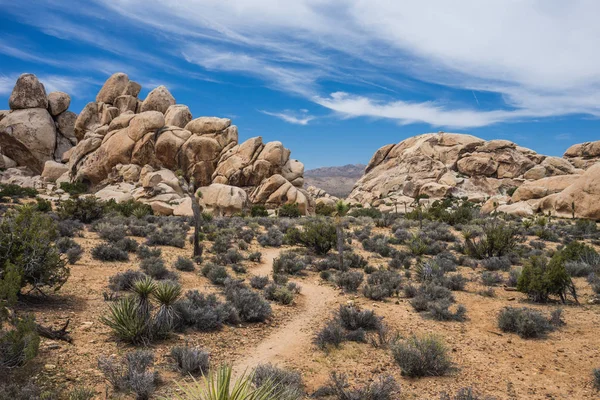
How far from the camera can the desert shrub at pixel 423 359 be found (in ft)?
23.0

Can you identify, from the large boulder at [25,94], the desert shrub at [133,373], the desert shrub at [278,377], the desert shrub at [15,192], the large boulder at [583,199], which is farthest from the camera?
the large boulder at [25,94]

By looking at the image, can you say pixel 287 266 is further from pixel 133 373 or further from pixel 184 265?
pixel 133 373

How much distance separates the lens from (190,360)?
261 inches

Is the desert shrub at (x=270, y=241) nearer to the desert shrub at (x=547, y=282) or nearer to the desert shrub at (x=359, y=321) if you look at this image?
the desert shrub at (x=359, y=321)

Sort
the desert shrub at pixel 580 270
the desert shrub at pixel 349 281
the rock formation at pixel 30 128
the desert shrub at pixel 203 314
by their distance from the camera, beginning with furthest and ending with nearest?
the rock formation at pixel 30 128, the desert shrub at pixel 580 270, the desert shrub at pixel 349 281, the desert shrub at pixel 203 314

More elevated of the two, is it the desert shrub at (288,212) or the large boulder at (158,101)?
the large boulder at (158,101)

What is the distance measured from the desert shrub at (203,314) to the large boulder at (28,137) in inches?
2573

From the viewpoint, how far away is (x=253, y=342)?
8.58 metres

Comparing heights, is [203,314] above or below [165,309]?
below

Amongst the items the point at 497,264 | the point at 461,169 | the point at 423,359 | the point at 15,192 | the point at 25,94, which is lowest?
the point at 423,359

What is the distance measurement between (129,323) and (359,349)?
5.13 m

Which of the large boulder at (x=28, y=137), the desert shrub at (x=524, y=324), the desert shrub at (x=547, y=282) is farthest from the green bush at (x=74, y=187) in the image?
the desert shrub at (x=524, y=324)

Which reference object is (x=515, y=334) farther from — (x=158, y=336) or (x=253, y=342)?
(x=158, y=336)

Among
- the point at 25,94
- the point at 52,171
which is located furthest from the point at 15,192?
the point at 25,94
